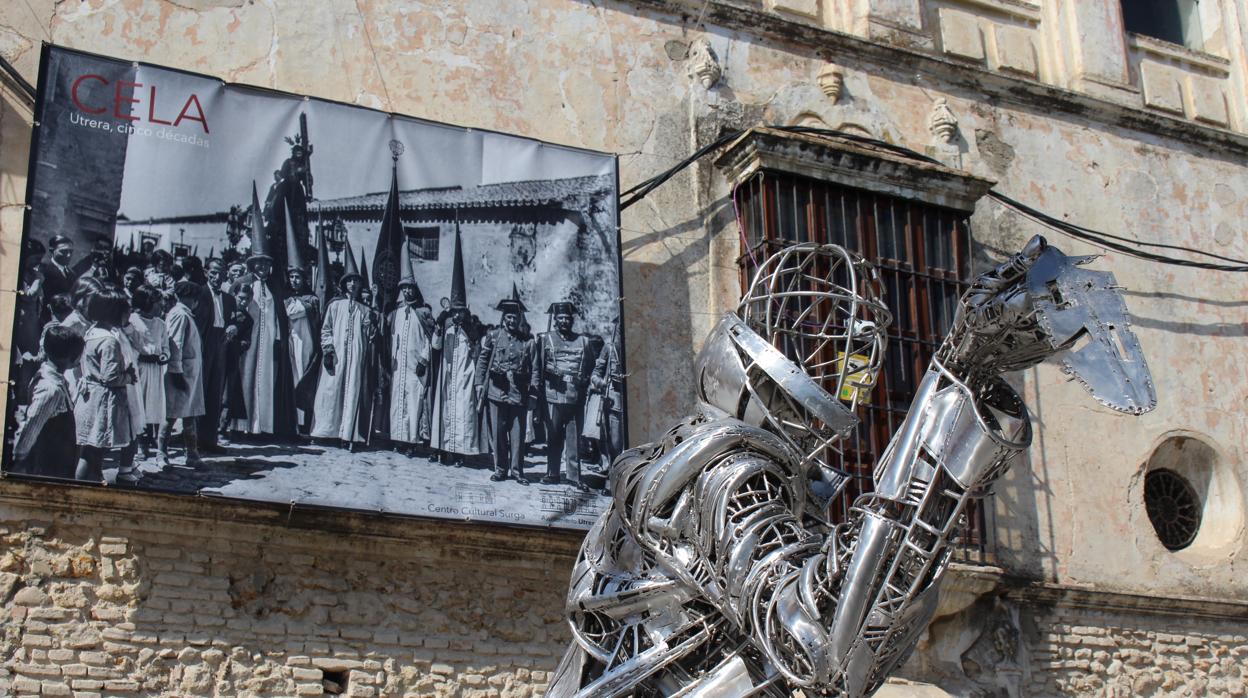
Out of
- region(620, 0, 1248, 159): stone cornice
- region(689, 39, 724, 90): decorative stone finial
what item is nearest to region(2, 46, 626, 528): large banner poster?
region(689, 39, 724, 90): decorative stone finial

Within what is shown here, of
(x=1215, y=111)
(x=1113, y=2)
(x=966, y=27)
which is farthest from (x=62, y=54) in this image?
(x=1215, y=111)

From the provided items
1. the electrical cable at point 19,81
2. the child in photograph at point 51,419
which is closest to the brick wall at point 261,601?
the child in photograph at point 51,419

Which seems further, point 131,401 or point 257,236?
point 257,236

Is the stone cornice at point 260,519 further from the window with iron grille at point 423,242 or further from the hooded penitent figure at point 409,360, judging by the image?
the window with iron grille at point 423,242

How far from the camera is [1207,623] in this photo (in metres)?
9.92

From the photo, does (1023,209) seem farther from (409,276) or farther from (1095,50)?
(409,276)

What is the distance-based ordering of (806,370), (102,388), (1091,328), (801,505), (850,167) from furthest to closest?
(850,167) → (102,388) → (806,370) → (801,505) → (1091,328)

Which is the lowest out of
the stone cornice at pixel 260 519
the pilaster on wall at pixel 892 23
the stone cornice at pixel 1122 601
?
the stone cornice at pixel 1122 601

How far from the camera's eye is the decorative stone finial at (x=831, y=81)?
992 centimetres

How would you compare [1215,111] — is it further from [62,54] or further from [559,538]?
[62,54]

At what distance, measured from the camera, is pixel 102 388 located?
715cm

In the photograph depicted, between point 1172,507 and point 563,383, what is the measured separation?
469cm

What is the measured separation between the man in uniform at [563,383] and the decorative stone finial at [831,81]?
263 cm

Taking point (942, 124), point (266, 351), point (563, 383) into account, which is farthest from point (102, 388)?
point (942, 124)
